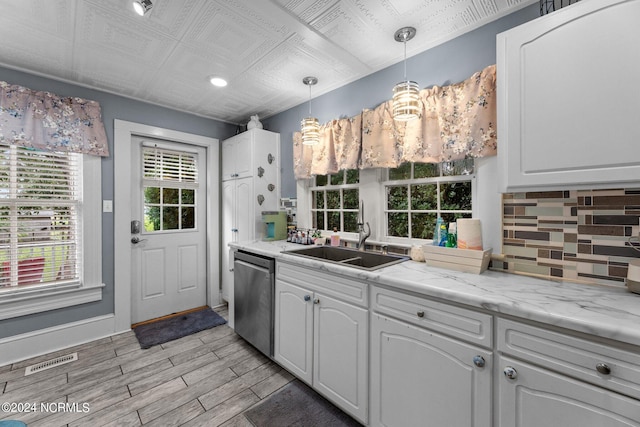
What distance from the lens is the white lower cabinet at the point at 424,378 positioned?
113cm

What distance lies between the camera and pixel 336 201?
2.78 meters

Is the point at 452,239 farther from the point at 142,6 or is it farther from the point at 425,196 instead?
the point at 142,6

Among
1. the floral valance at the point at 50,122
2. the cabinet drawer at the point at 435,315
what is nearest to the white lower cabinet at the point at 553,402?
the cabinet drawer at the point at 435,315

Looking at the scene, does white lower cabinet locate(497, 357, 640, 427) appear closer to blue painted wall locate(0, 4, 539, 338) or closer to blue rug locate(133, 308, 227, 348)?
blue painted wall locate(0, 4, 539, 338)

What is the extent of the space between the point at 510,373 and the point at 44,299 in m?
3.44

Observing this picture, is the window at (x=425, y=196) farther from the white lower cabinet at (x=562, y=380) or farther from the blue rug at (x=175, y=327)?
the blue rug at (x=175, y=327)

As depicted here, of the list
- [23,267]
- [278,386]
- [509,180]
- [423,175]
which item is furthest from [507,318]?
[23,267]

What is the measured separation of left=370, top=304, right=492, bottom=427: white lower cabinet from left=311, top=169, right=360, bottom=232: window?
1.30 metres

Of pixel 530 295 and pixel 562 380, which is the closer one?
pixel 562 380

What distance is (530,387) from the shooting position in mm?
1009

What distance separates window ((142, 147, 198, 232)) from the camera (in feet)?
10.2

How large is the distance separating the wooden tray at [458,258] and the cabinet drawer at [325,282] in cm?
49

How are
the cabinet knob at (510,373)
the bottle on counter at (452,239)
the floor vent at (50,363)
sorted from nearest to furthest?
the cabinet knob at (510,373) → the bottle on counter at (452,239) → the floor vent at (50,363)

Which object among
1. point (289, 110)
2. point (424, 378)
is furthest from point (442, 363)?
point (289, 110)
